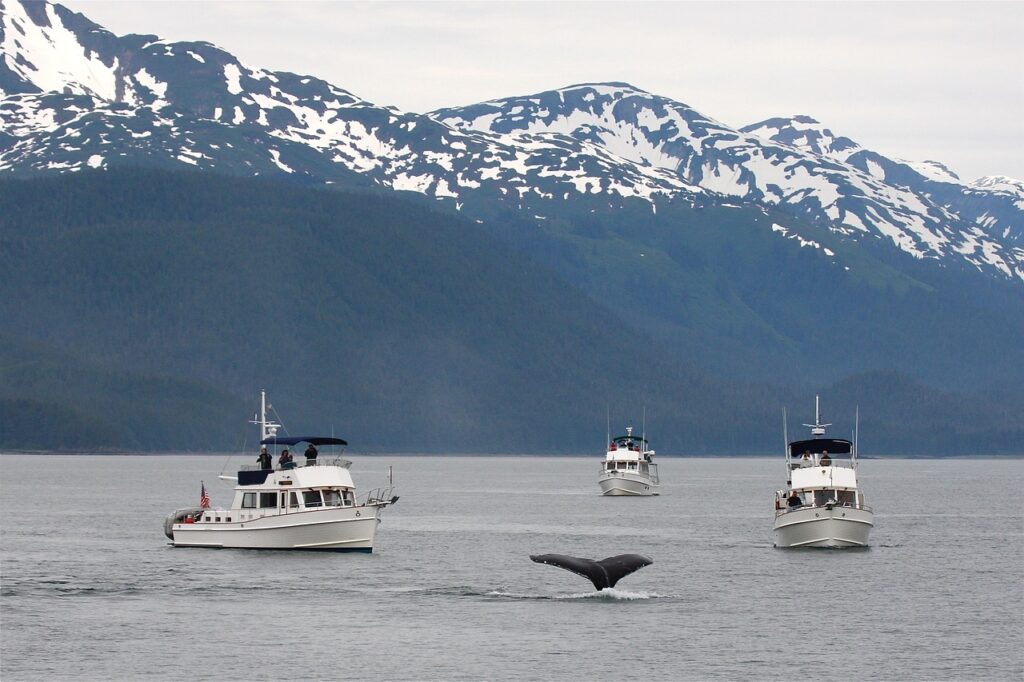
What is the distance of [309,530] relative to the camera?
12688 centimetres

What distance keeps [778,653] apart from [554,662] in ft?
36.6

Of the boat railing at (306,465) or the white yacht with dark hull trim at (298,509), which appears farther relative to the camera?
the boat railing at (306,465)

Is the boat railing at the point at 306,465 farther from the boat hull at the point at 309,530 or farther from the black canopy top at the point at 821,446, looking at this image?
the black canopy top at the point at 821,446

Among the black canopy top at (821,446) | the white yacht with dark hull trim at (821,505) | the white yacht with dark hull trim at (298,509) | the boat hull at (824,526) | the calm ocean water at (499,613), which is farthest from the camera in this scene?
the black canopy top at (821,446)

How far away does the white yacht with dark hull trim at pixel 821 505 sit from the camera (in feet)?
425

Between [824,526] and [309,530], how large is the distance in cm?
3559

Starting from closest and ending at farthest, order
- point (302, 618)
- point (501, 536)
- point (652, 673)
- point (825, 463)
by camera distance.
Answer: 1. point (652, 673)
2. point (302, 618)
3. point (825, 463)
4. point (501, 536)

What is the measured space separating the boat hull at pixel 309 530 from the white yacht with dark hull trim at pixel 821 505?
95.2 ft

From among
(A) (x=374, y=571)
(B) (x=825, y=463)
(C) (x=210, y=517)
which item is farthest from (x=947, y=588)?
(C) (x=210, y=517)

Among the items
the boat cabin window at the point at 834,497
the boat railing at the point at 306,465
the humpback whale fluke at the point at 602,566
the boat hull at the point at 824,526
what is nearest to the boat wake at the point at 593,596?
the humpback whale fluke at the point at 602,566

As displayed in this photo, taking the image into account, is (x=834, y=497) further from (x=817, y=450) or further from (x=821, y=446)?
(x=817, y=450)

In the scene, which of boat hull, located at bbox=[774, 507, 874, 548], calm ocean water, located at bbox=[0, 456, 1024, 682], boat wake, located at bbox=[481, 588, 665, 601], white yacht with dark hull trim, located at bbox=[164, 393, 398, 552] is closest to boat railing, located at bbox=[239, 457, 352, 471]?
white yacht with dark hull trim, located at bbox=[164, 393, 398, 552]

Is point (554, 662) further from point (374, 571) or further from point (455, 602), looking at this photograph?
point (374, 571)

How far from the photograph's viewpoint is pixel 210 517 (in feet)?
433
